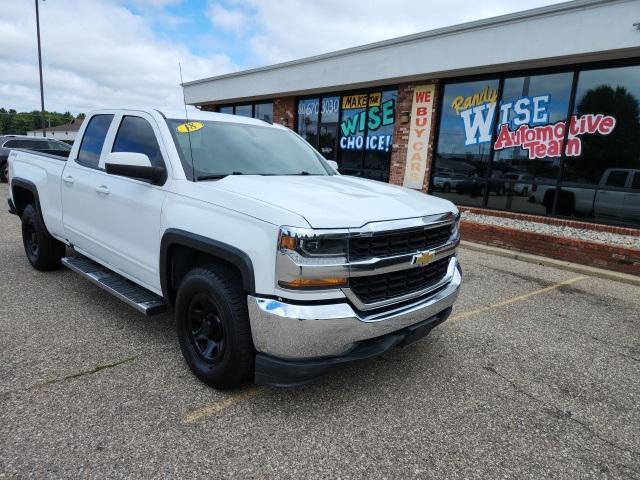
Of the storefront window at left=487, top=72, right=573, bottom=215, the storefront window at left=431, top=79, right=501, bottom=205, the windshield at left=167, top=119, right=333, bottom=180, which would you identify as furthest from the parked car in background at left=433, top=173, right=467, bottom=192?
the windshield at left=167, top=119, right=333, bottom=180

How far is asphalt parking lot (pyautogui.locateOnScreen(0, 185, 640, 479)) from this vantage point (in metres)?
2.31

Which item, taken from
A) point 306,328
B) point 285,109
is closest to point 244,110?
point 285,109

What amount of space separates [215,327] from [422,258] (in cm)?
146

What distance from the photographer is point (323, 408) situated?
2.79m

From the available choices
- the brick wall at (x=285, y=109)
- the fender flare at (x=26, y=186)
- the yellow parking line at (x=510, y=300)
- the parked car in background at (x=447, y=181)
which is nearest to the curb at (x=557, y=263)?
the yellow parking line at (x=510, y=300)

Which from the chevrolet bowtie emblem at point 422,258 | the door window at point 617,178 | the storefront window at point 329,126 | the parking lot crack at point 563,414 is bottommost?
the parking lot crack at point 563,414

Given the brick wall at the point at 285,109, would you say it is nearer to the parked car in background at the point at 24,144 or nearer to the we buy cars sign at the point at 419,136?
the we buy cars sign at the point at 419,136

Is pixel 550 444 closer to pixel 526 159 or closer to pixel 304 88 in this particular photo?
pixel 526 159

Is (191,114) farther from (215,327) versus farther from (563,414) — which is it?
(563,414)

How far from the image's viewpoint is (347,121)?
42.2ft

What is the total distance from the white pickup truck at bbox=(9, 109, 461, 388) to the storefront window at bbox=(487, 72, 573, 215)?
6671 mm

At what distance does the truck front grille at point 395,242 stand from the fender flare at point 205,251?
60 cm

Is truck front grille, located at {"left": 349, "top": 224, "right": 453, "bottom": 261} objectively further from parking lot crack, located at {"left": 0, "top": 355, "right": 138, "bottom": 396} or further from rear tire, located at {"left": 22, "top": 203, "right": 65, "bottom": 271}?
rear tire, located at {"left": 22, "top": 203, "right": 65, "bottom": 271}

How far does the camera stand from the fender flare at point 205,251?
2479mm
